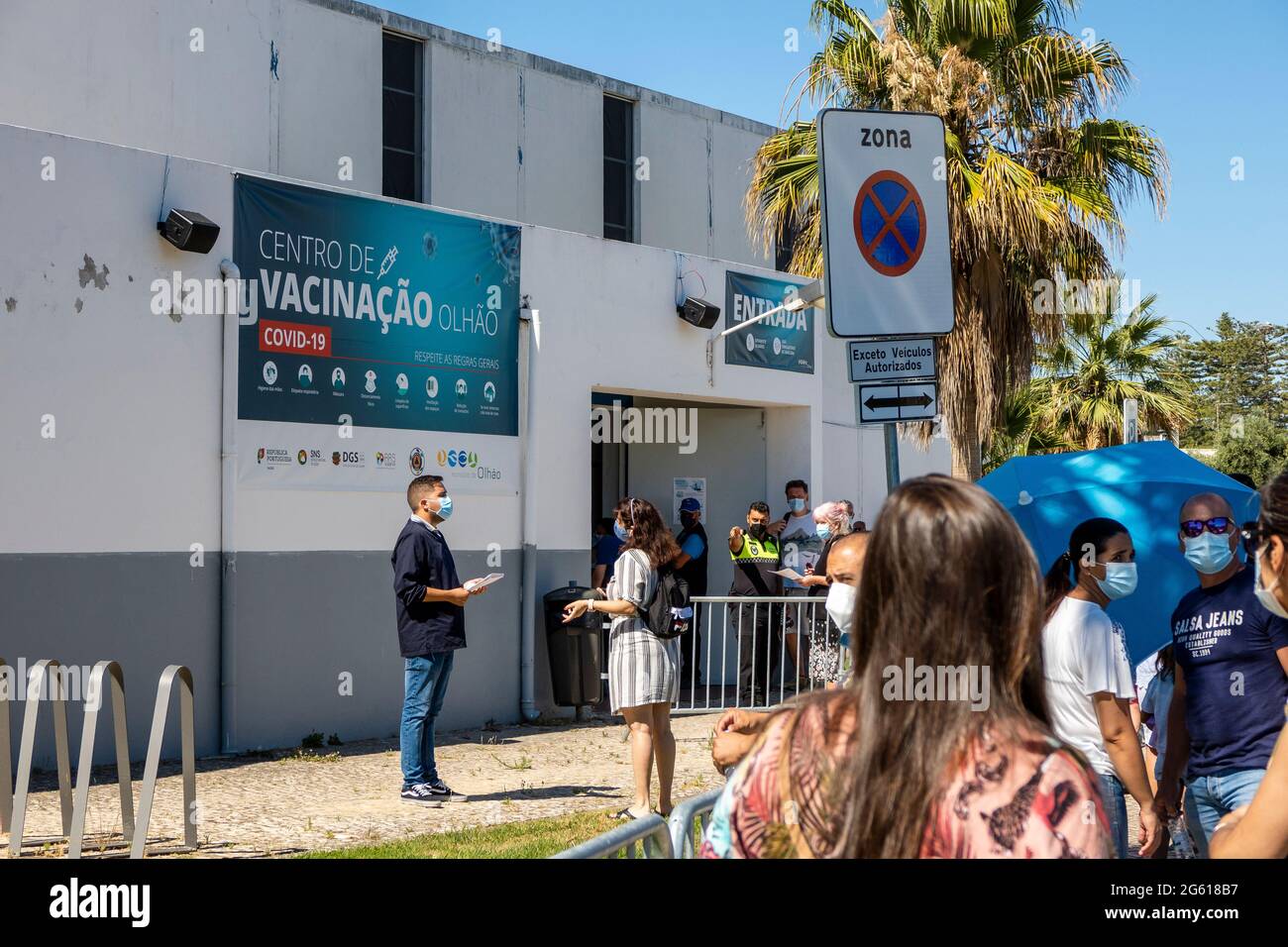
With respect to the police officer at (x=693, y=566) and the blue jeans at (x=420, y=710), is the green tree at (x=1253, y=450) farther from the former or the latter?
the blue jeans at (x=420, y=710)

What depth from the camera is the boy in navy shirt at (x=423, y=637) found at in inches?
357

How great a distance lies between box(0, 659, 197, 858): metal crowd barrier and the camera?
6.82 metres

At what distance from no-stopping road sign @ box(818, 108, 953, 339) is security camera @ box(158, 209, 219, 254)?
611cm

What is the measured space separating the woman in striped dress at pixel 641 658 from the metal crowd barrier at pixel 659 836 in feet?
13.6

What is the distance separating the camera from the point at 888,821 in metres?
2.17

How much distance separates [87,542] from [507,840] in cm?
431

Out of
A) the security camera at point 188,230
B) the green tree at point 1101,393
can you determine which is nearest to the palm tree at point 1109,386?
the green tree at point 1101,393

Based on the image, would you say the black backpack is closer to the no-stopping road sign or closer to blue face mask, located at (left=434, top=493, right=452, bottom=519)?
blue face mask, located at (left=434, top=493, right=452, bottom=519)

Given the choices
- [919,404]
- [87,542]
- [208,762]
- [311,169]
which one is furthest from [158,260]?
[919,404]

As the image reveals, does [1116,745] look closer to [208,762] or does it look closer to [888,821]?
[888,821]

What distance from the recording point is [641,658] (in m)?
8.30

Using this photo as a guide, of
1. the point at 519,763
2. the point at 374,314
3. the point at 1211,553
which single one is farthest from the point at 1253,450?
the point at 1211,553

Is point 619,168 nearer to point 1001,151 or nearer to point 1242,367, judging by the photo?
point 1001,151
